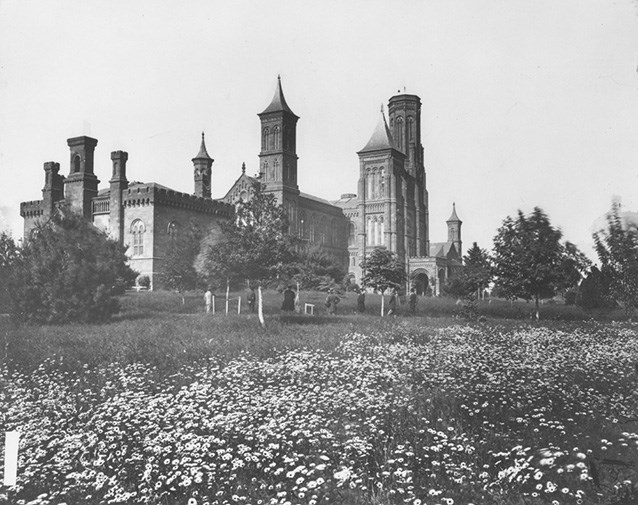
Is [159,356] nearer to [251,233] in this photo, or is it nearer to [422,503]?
[251,233]

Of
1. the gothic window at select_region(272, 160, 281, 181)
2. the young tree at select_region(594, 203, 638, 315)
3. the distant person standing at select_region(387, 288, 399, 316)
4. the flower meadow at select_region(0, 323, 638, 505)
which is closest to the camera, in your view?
the flower meadow at select_region(0, 323, 638, 505)

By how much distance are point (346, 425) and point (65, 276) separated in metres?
4.47

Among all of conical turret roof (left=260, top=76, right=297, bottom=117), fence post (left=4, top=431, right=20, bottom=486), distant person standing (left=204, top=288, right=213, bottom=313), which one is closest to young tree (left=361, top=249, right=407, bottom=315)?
distant person standing (left=204, top=288, right=213, bottom=313)

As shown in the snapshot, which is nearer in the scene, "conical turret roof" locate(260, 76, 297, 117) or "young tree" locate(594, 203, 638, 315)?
"young tree" locate(594, 203, 638, 315)

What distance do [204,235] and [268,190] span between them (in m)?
1.61

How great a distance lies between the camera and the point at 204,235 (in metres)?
9.83

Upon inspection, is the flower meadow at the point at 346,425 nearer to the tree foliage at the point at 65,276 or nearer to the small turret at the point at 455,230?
the tree foliage at the point at 65,276

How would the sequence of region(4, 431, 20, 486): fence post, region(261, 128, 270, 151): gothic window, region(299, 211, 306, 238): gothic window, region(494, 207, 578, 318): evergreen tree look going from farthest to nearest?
region(299, 211, 306, 238): gothic window → region(261, 128, 270, 151): gothic window → region(494, 207, 578, 318): evergreen tree → region(4, 431, 20, 486): fence post

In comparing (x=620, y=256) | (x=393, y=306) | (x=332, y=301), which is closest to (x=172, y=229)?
(x=332, y=301)

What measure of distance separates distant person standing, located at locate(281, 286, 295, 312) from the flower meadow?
1547 millimetres

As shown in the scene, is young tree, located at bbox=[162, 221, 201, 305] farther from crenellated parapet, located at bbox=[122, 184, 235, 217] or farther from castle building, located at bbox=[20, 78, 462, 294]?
crenellated parapet, located at bbox=[122, 184, 235, 217]

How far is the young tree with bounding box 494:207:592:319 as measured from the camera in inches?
283

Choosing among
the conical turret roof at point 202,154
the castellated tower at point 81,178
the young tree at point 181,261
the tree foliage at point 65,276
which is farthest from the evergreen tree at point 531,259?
the castellated tower at point 81,178

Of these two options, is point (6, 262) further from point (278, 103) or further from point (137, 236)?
point (278, 103)
